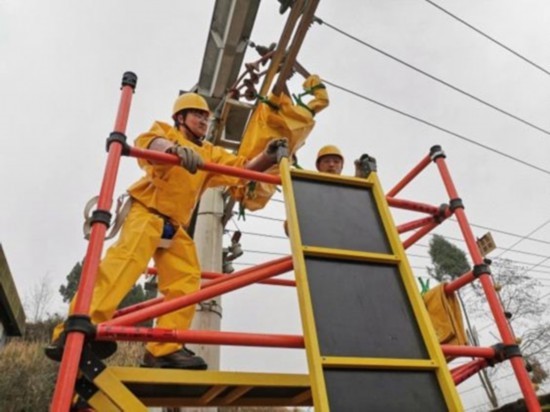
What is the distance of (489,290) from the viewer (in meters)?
2.72

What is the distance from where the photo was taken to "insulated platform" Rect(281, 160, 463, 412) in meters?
1.85

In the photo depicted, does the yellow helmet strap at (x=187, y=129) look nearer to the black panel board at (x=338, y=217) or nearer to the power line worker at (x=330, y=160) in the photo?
the black panel board at (x=338, y=217)

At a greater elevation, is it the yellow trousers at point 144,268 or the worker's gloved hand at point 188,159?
the worker's gloved hand at point 188,159

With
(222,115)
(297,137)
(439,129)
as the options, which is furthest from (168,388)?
(439,129)

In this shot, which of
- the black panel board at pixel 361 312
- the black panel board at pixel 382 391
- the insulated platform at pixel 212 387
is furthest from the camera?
the insulated platform at pixel 212 387

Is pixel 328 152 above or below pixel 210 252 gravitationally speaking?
above

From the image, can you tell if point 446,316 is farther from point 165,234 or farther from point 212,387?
point 165,234

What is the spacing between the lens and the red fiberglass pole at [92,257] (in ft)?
5.51

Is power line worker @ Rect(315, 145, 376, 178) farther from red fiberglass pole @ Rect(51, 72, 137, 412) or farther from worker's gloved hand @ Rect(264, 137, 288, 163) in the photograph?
red fiberglass pole @ Rect(51, 72, 137, 412)

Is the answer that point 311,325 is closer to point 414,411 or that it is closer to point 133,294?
point 414,411

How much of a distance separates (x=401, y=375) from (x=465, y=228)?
55.7 inches

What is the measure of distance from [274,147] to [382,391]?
5.69 feet

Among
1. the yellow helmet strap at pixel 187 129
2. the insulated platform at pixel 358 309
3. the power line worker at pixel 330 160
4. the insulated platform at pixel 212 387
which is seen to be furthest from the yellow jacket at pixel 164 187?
the power line worker at pixel 330 160

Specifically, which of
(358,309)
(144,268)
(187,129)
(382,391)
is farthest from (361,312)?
(187,129)
